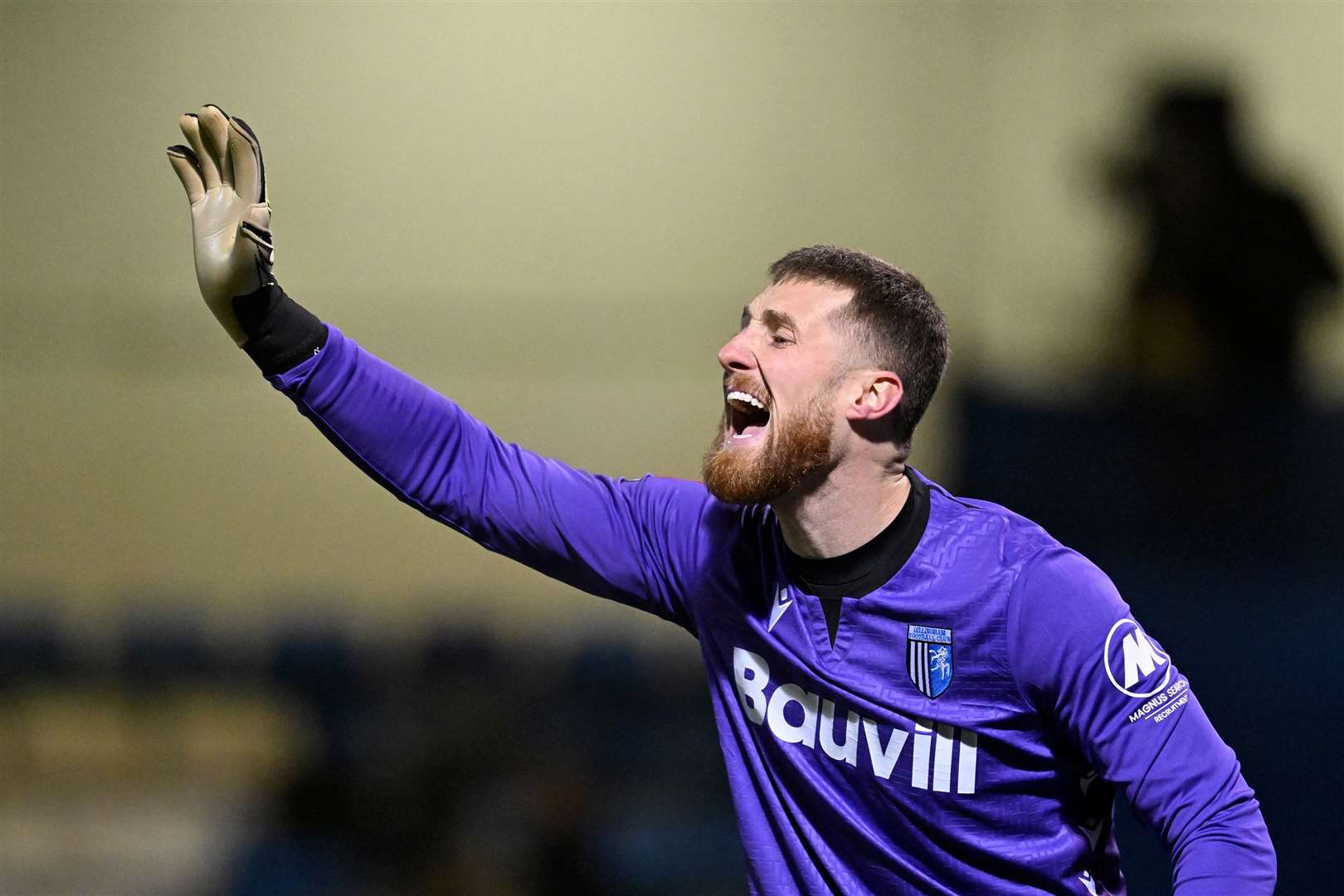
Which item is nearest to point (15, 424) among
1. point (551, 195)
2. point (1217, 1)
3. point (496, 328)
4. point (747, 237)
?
point (496, 328)

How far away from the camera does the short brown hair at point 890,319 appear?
75.0 inches

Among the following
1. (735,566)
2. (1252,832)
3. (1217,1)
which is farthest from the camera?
(1217,1)

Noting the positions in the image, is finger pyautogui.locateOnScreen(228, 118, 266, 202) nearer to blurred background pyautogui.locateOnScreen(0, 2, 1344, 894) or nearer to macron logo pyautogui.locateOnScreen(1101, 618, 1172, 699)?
macron logo pyautogui.locateOnScreen(1101, 618, 1172, 699)

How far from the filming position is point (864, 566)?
72.7 inches

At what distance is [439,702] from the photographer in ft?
10.4

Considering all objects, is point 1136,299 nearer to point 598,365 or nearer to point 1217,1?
point 1217,1

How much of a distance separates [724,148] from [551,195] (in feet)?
1.42

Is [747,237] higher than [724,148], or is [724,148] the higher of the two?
[724,148]

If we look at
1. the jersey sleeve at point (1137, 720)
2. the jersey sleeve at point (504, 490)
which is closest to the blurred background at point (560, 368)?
the jersey sleeve at point (504, 490)

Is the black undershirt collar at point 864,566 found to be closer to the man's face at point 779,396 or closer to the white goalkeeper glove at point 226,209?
the man's face at point 779,396

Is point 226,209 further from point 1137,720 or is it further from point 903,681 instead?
point 1137,720

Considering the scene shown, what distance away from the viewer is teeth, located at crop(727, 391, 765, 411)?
1897mm

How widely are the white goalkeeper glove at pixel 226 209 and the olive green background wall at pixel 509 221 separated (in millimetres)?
1399

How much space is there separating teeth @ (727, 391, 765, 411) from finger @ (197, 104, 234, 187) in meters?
0.75
